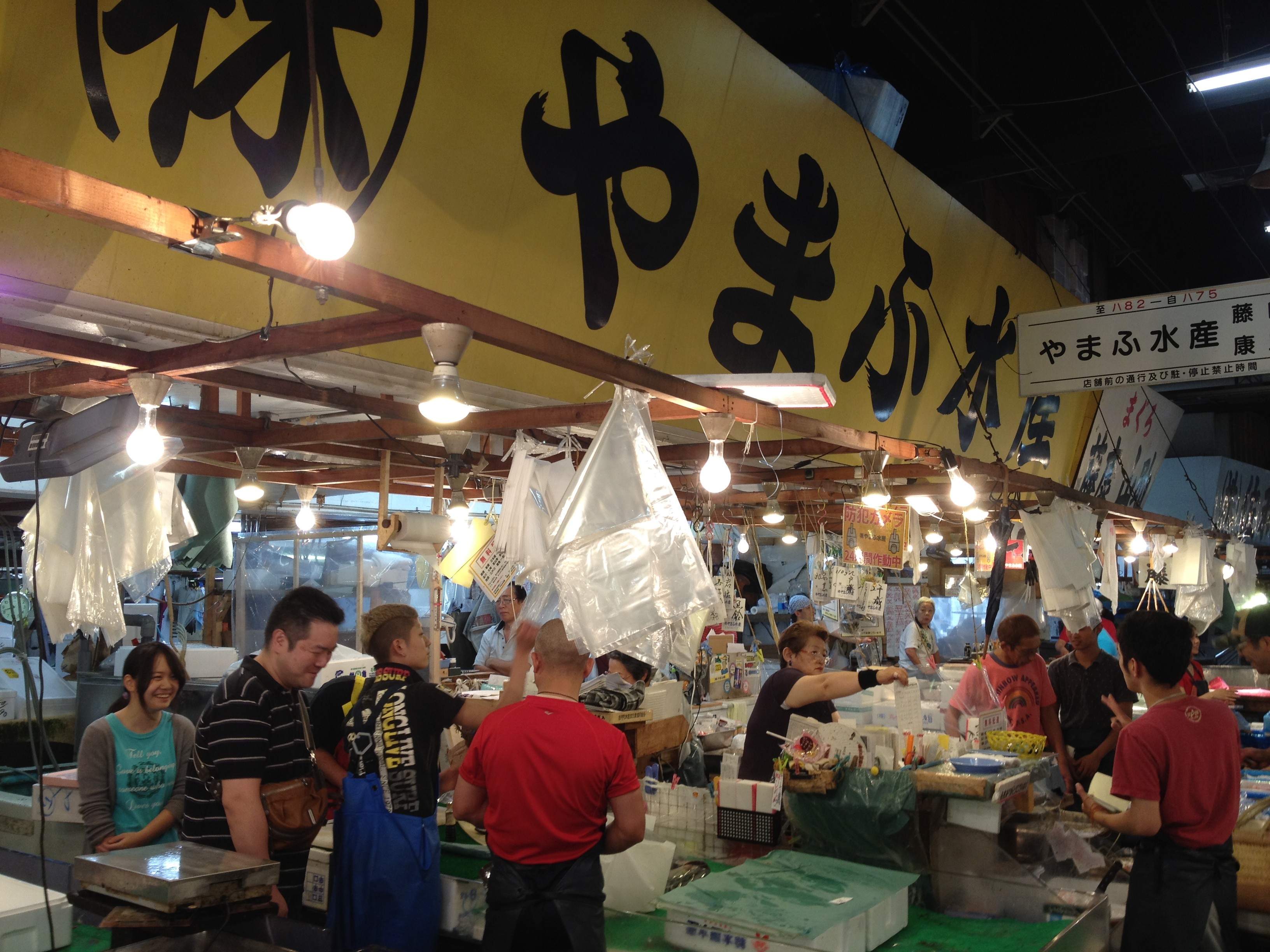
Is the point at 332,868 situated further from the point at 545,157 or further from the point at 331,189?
the point at 545,157

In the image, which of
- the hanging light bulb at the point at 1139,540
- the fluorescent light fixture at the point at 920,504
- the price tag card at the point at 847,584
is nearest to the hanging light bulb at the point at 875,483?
the fluorescent light fixture at the point at 920,504

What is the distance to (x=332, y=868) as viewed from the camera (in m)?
3.85

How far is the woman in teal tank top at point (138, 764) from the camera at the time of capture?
14.3 ft

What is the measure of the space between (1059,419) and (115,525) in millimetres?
12413

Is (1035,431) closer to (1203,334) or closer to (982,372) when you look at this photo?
(982,372)

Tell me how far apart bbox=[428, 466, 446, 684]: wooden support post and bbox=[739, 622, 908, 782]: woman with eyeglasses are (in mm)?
2114

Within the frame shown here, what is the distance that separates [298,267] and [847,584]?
669cm

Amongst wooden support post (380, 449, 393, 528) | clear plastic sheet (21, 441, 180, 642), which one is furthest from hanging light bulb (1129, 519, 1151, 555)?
clear plastic sheet (21, 441, 180, 642)

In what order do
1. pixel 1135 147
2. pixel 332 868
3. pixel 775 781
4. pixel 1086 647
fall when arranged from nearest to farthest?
1. pixel 332 868
2. pixel 775 781
3. pixel 1086 647
4. pixel 1135 147

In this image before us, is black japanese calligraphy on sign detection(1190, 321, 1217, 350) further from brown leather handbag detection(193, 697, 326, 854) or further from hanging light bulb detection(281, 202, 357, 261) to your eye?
hanging light bulb detection(281, 202, 357, 261)

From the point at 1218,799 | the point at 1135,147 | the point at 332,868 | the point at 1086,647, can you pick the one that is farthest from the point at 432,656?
the point at 1135,147

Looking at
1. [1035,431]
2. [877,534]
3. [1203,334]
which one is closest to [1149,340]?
[1203,334]

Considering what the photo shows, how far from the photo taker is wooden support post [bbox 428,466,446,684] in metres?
6.00

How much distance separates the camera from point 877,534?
295 inches
